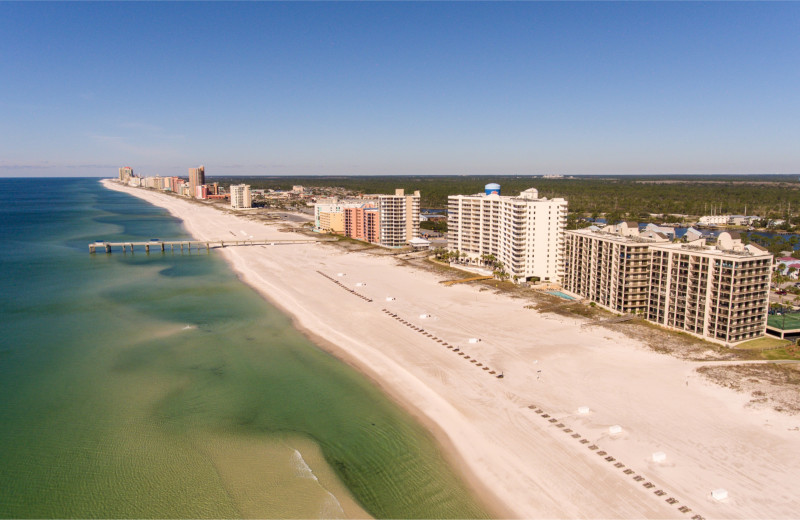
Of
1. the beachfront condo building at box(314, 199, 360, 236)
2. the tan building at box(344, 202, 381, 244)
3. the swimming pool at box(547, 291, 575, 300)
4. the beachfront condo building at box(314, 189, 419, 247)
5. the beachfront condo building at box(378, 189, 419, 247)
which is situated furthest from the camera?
the beachfront condo building at box(314, 199, 360, 236)

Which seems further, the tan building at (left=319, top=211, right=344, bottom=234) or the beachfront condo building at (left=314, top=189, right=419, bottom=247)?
the tan building at (left=319, top=211, right=344, bottom=234)

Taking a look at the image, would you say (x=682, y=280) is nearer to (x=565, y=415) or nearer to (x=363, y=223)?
(x=565, y=415)

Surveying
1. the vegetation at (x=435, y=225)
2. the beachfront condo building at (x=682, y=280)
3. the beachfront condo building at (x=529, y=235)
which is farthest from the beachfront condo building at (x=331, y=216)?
the beachfront condo building at (x=682, y=280)

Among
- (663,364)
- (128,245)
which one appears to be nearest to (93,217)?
(128,245)

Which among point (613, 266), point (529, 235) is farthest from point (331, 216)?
point (613, 266)

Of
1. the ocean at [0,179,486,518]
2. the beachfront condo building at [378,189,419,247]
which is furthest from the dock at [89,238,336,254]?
the ocean at [0,179,486,518]

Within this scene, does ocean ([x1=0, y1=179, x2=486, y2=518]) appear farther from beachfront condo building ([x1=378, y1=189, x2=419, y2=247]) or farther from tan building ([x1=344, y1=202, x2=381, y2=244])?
tan building ([x1=344, y1=202, x2=381, y2=244])
